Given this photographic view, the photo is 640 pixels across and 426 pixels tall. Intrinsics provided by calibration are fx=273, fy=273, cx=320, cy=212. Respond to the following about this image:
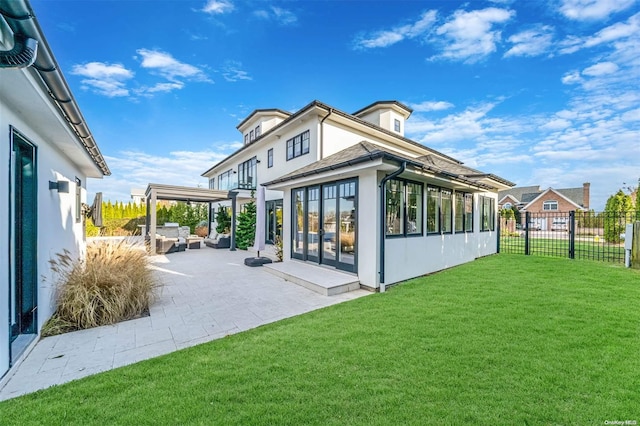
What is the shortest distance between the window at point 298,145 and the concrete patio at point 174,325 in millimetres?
6845

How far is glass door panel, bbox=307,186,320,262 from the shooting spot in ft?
30.8

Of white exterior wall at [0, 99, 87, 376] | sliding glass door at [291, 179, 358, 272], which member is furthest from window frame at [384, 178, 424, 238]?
white exterior wall at [0, 99, 87, 376]

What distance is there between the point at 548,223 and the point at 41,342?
4668cm

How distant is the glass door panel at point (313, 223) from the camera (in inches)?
370

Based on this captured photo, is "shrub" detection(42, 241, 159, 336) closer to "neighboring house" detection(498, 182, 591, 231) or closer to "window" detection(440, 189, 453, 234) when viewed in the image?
"window" detection(440, 189, 453, 234)

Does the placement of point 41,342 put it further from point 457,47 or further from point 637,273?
point 637,273

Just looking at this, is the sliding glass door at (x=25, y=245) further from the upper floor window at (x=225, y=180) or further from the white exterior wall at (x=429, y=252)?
the upper floor window at (x=225, y=180)

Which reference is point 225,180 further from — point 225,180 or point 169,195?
point 169,195

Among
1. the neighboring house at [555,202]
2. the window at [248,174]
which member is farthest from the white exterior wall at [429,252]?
the neighboring house at [555,202]

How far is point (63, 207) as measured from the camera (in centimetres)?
631

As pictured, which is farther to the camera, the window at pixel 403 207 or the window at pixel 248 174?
the window at pixel 248 174

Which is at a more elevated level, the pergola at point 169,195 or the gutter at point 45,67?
the gutter at point 45,67

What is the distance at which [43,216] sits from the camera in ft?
15.8

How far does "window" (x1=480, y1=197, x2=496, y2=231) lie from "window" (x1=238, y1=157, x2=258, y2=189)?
13.7 m
